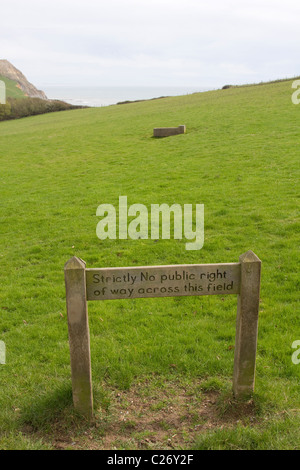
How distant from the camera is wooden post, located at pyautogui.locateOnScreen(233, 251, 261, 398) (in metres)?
4.23

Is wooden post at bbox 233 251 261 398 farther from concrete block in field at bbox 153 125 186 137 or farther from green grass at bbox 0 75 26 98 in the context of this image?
green grass at bbox 0 75 26 98

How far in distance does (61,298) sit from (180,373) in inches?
122

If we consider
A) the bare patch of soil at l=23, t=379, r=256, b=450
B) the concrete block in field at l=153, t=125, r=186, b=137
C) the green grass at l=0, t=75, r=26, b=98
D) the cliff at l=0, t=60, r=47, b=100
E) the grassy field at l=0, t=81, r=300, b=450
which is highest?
the cliff at l=0, t=60, r=47, b=100

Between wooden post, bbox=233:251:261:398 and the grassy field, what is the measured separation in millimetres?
247

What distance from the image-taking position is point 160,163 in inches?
758


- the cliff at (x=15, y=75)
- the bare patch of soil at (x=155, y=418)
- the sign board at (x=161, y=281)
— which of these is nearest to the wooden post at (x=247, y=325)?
the sign board at (x=161, y=281)

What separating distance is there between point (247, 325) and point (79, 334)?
182cm

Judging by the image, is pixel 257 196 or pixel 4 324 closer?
pixel 4 324

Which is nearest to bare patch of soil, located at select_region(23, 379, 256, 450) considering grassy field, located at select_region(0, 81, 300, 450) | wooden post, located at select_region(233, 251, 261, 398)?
grassy field, located at select_region(0, 81, 300, 450)

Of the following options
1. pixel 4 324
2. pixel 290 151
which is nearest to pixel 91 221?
pixel 4 324

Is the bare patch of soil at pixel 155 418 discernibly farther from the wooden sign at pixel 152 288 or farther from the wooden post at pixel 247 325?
the wooden sign at pixel 152 288

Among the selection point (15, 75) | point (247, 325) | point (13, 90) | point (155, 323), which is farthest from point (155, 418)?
point (15, 75)

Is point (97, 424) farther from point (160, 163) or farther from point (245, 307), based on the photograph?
point (160, 163)

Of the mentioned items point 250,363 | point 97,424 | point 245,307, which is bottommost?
point 97,424
